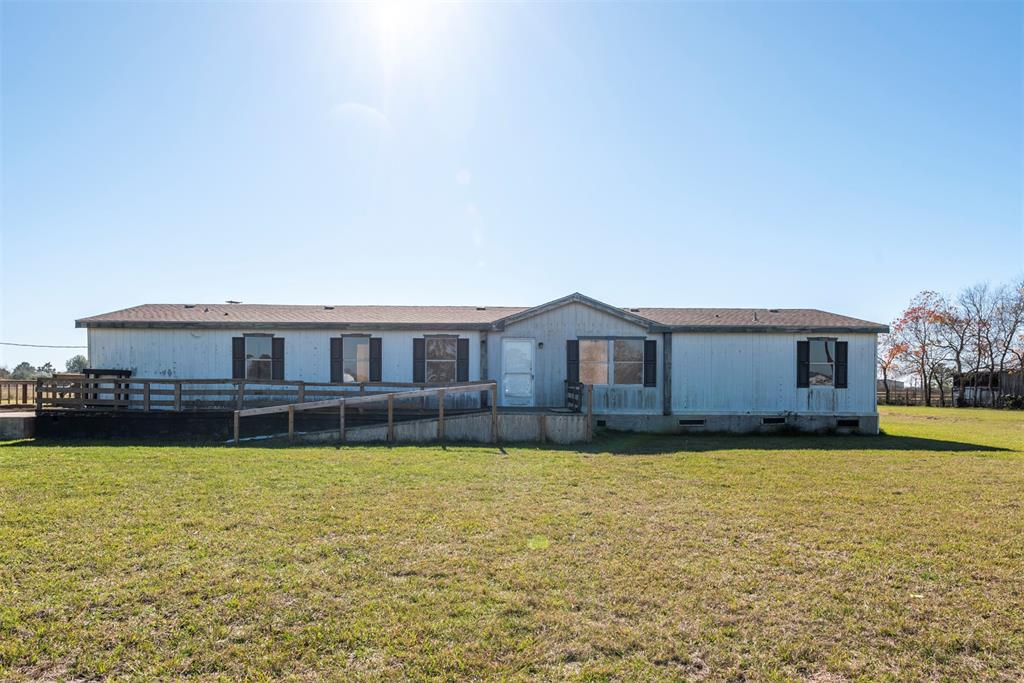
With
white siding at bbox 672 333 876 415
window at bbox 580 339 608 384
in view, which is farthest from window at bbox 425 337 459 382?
white siding at bbox 672 333 876 415

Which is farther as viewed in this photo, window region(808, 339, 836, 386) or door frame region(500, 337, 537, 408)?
window region(808, 339, 836, 386)

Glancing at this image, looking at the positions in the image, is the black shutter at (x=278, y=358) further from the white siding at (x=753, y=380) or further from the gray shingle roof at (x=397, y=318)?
the white siding at (x=753, y=380)

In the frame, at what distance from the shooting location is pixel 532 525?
20.7 feet

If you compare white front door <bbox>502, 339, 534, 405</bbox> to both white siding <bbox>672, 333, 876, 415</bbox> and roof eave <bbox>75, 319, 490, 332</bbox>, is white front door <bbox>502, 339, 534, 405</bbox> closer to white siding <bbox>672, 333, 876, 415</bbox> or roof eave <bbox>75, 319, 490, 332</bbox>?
roof eave <bbox>75, 319, 490, 332</bbox>

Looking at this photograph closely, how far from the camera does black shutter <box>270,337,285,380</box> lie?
1616cm

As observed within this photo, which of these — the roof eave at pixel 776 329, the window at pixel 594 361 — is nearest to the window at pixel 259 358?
the window at pixel 594 361

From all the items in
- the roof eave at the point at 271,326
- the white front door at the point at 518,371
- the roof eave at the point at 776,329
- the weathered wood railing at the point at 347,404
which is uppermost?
the roof eave at the point at 271,326

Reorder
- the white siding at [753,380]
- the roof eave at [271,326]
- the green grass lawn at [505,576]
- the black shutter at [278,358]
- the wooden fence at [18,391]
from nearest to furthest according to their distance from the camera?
the green grass lawn at [505,576], the roof eave at [271,326], the black shutter at [278,358], the white siding at [753,380], the wooden fence at [18,391]

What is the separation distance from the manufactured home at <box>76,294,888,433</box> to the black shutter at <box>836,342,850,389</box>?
A: 0.09 feet

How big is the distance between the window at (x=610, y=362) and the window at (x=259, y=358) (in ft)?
26.9

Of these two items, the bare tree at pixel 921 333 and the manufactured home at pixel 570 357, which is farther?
the bare tree at pixel 921 333

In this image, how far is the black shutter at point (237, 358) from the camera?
16.1 metres

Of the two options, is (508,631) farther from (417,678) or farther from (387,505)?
(387,505)

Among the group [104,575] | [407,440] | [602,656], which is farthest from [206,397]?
[602,656]
